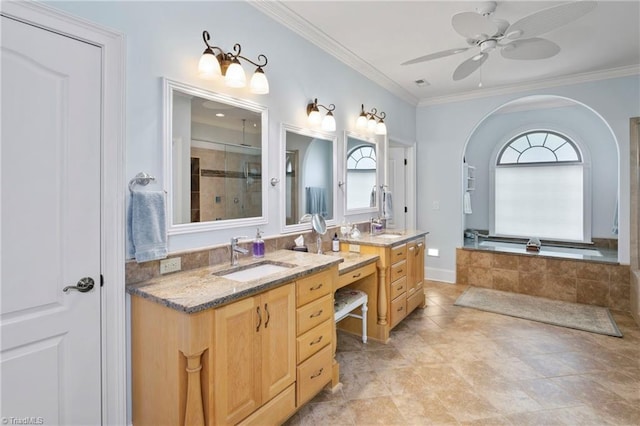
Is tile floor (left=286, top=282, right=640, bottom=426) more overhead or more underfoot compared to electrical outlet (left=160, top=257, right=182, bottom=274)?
more underfoot

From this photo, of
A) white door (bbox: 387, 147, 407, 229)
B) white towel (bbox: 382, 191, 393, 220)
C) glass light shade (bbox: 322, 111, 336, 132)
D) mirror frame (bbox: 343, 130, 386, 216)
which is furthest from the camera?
white door (bbox: 387, 147, 407, 229)

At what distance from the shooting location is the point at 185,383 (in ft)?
4.78

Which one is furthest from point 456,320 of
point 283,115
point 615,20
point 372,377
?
point 615,20

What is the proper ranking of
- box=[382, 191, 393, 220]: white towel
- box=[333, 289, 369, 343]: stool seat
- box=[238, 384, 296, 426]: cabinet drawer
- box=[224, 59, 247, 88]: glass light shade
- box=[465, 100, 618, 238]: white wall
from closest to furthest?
box=[238, 384, 296, 426]: cabinet drawer < box=[224, 59, 247, 88]: glass light shade < box=[333, 289, 369, 343]: stool seat < box=[382, 191, 393, 220]: white towel < box=[465, 100, 618, 238]: white wall

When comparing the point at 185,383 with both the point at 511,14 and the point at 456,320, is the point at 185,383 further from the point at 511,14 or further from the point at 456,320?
the point at 511,14

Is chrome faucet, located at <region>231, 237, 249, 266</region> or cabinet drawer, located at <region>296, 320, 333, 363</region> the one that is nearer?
cabinet drawer, located at <region>296, 320, 333, 363</region>

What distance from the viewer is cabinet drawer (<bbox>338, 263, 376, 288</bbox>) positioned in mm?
2502

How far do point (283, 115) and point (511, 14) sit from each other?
1961 mm


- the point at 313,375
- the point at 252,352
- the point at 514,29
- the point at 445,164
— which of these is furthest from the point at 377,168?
the point at 252,352

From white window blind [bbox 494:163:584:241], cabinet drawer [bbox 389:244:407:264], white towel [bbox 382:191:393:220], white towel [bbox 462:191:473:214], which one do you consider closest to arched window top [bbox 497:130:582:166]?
white window blind [bbox 494:163:584:241]

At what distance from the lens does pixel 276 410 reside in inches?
69.9

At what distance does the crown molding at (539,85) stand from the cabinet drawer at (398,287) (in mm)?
2898

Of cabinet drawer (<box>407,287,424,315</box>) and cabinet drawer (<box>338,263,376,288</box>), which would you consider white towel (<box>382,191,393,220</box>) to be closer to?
cabinet drawer (<box>407,287,424,315</box>)

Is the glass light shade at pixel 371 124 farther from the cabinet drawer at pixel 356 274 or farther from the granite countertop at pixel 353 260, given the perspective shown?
the cabinet drawer at pixel 356 274
